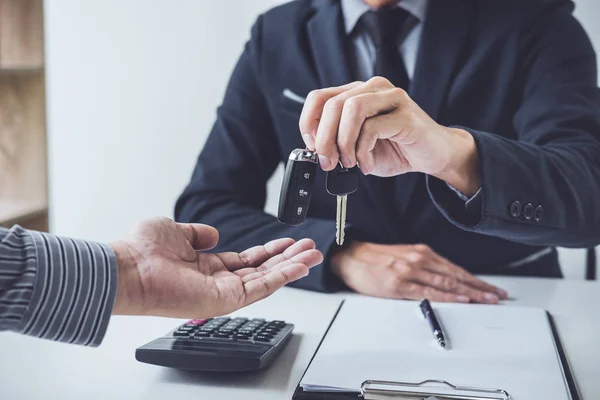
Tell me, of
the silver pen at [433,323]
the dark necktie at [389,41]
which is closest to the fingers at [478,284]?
the silver pen at [433,323]

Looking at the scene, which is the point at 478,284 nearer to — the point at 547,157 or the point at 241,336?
the point at 547,157

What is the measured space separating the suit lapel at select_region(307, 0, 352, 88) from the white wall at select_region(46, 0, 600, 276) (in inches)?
19.9

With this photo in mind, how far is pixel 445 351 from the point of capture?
61 centimetres

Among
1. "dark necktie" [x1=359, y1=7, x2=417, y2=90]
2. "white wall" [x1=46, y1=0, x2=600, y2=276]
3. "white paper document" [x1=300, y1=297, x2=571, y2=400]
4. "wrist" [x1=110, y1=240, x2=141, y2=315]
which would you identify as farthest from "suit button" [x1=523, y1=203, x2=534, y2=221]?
"white wall" [x1=46, y1=0, x2=600, y2=276]

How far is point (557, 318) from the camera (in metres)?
0.78

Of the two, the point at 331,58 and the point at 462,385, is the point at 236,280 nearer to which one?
the point at 462,385

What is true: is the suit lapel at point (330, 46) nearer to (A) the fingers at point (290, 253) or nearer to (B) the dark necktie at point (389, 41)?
(B) the dark necktie at point (389, 41)

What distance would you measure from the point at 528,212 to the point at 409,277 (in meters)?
0.15

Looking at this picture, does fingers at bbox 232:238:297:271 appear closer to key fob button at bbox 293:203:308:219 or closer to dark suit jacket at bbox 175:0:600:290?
key fob button at bbox 293:203:308:219

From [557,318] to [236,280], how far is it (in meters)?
0.38

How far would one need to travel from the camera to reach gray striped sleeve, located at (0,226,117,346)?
1.73 ft

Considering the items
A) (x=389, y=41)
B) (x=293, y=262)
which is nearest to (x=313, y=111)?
(x=293, y=262)

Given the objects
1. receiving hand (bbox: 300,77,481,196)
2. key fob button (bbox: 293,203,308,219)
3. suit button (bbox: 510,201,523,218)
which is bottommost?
suit button (bbox: 510,201,523,218)

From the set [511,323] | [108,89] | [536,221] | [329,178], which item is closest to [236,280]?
[329,178]
